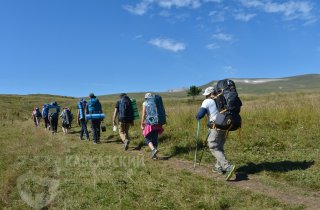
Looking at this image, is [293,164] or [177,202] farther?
[293,164]

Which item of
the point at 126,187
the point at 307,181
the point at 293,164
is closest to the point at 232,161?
the point at 293,164

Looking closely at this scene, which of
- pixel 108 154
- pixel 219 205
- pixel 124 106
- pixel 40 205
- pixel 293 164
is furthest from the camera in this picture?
pixel 124 106

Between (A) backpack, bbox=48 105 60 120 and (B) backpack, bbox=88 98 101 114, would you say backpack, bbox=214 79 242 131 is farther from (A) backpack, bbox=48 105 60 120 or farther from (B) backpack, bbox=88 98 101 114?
(A) backpack, bbox=48 105 60 120

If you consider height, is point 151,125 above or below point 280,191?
above

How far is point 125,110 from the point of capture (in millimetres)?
15500

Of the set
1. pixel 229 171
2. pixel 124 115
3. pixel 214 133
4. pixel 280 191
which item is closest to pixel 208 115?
pixel 214 133

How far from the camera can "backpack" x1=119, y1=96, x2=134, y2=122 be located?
50.6 feet

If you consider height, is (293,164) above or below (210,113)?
below

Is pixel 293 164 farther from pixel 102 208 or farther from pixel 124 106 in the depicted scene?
pixel 124 106

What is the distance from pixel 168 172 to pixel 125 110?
5646mm

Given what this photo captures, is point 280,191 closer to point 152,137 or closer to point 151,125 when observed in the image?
point 151,125

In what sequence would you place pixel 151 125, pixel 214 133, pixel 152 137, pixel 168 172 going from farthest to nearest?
pixel 152 137 → pixel 151 125 → pixel 168 172 → pixel 214 133

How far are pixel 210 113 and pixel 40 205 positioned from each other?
4422 millimetres

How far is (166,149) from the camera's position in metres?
14.1
